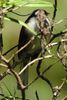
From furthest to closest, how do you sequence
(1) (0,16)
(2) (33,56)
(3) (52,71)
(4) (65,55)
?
(3) (52,71) → (2) (33,56) → (4) (65,55) → (1) (0,16)

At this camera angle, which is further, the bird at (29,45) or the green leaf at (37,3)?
the bird at (29,45)

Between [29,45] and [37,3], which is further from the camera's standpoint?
[29,45]

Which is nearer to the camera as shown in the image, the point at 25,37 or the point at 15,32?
the point at 25,37

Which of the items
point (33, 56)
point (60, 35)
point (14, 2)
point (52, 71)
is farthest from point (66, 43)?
point (52, 71)

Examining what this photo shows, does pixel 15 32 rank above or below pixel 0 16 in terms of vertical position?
below

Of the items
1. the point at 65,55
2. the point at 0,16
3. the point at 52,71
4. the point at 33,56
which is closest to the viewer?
the point at 0,16

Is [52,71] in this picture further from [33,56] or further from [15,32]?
[33,56]

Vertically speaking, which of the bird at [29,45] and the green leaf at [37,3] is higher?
the green leaf at [37,3]

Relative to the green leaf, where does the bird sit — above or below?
below

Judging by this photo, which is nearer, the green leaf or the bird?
the green leaf

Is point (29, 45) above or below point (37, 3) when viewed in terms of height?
below

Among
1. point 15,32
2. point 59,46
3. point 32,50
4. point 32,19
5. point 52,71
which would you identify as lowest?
point 52,71
